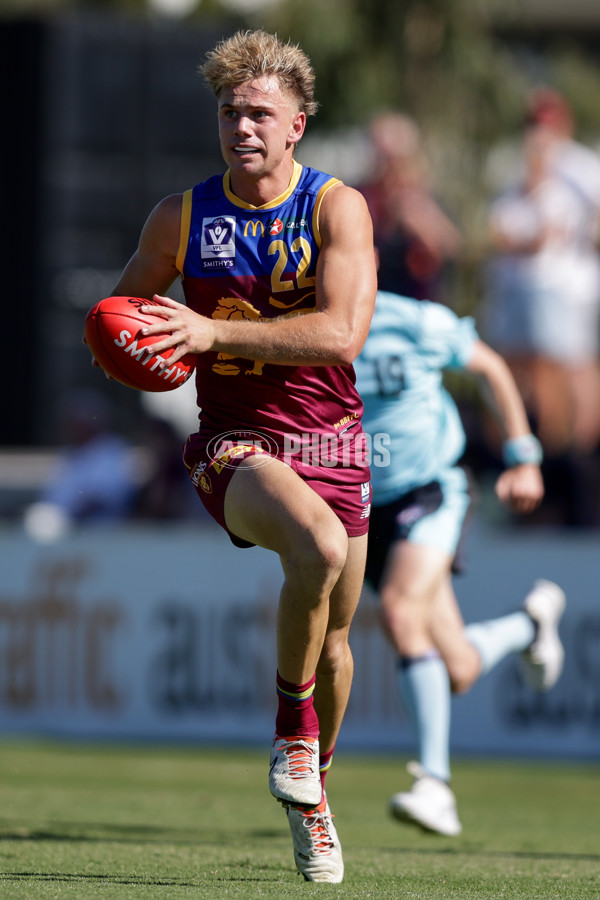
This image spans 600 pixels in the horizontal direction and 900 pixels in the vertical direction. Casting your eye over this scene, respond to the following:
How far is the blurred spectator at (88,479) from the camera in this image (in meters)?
11.6

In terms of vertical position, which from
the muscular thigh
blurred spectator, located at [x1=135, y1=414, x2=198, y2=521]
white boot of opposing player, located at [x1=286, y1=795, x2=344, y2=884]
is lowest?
white boot of opposing player, located at [x1=286, y1=795, x2=344, y2=884]

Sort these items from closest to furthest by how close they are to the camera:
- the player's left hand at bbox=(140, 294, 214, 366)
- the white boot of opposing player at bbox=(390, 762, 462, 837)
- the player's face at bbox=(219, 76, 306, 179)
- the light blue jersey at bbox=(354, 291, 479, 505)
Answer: the player's left hand at bbox=(140, 294, 214, 366) → the player's face at bbox=(219, 76, 306, 179) → the white boot of opposing player at bbox=(390, 762, 462, 837) → the light blue jersey at bbox=(354, 291, 479, 505)

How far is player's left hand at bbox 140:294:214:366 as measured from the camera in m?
4.44

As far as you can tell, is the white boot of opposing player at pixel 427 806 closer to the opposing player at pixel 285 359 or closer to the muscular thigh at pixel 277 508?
the opposing player at pixel 285 359

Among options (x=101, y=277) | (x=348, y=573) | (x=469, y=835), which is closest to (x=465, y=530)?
(x=469, y=835)

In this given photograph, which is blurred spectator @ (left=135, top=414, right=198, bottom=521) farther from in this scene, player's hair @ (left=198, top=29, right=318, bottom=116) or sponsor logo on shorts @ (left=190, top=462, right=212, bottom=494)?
player's hair @ (left=198, top=29, right=318, bottom=116)

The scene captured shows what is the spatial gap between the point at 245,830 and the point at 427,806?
2.79 feet

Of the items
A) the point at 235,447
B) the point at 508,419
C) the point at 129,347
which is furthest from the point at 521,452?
the point at 129,347

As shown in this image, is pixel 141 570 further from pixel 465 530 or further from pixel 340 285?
pixel 340 285

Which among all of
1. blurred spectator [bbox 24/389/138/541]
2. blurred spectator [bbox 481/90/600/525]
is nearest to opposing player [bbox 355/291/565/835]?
blurred spectator [bbox 481/90/600/525]

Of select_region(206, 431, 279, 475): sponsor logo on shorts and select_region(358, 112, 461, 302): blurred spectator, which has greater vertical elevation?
select_region(358, 112, 461, 302): blurred spectator

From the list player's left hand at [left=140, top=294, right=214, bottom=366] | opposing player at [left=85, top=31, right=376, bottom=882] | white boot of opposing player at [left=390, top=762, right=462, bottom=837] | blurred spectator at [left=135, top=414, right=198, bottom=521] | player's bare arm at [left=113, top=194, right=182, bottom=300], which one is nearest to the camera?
player's left hand at [left=140, top=294, right=214, bottom=366]

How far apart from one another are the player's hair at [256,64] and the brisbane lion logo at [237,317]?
67cm

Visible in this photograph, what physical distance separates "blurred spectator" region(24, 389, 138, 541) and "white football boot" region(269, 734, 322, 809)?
6.99 m
